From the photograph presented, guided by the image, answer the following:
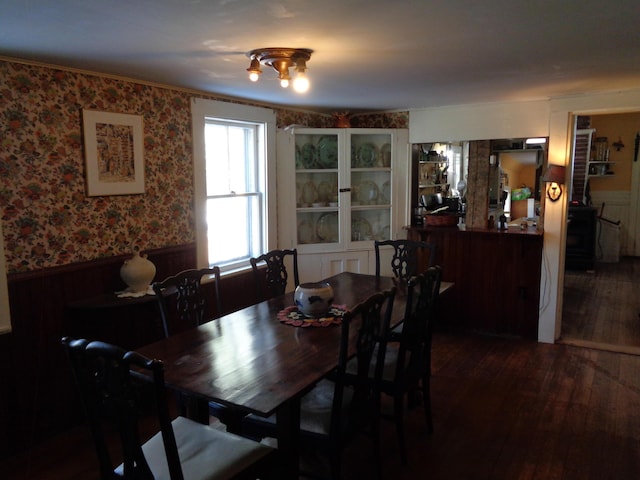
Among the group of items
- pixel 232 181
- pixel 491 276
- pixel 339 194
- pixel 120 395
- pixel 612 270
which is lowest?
pixel 612 270

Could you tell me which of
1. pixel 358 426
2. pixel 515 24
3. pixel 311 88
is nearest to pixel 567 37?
pixel 515 24

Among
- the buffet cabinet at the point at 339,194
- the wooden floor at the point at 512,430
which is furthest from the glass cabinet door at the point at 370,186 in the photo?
the wooden floor at the point at 512,430

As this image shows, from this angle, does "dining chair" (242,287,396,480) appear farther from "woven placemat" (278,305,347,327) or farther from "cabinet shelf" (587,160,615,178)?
"cabinet shelf" (587,160,615,178)

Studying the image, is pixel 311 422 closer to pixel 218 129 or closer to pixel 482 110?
pixel 218 129

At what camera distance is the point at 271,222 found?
4438 mm

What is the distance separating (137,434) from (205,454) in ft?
1.14

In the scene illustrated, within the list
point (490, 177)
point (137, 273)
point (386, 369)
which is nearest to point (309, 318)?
point (386, 369)

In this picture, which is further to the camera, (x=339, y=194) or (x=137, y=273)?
(x=339, y=194)

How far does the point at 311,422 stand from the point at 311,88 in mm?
2373

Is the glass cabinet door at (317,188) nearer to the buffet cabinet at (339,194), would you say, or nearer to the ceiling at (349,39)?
the buffet cabinet at (339,194)

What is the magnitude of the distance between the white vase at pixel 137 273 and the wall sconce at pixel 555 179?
3.17 m

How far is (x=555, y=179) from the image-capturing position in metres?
4.03

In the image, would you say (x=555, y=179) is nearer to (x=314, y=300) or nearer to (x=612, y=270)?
(x=314, y=300)

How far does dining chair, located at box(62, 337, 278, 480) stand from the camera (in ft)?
4.96
